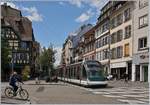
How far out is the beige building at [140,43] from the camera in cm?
5547

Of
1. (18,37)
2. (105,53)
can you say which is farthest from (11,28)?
(105,53)

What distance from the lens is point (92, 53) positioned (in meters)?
98.9

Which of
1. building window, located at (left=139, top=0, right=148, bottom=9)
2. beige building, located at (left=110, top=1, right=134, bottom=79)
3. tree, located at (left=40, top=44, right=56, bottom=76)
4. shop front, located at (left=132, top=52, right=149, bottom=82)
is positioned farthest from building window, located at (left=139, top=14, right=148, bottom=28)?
tree, located at (left=40, top=44, right=56, bottom=76)

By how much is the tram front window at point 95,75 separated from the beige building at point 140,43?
1481 cm

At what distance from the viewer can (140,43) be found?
188 feet

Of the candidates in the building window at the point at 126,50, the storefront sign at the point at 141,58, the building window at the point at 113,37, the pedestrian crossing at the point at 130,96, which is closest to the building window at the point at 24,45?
the building window at the point at 113,37

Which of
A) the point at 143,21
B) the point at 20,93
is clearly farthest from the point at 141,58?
the point at 20,93

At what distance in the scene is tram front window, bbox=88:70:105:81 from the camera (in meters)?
40.9

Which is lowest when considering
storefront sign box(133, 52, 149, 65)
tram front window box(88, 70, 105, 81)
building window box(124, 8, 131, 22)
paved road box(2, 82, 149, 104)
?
paved road box(2, 82, 149, 104)

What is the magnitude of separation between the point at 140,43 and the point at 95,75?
18085 mm

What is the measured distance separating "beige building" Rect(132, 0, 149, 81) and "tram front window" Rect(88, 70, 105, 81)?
48.6ft

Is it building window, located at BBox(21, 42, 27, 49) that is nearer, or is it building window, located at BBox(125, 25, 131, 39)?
building window, located at BBox(125, 25, 131, 39)

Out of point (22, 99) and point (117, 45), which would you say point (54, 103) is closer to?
point (22, 99)

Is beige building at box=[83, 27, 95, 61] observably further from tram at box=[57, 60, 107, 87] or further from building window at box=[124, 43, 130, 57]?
tram at box=[57, 60, 107, 87]
